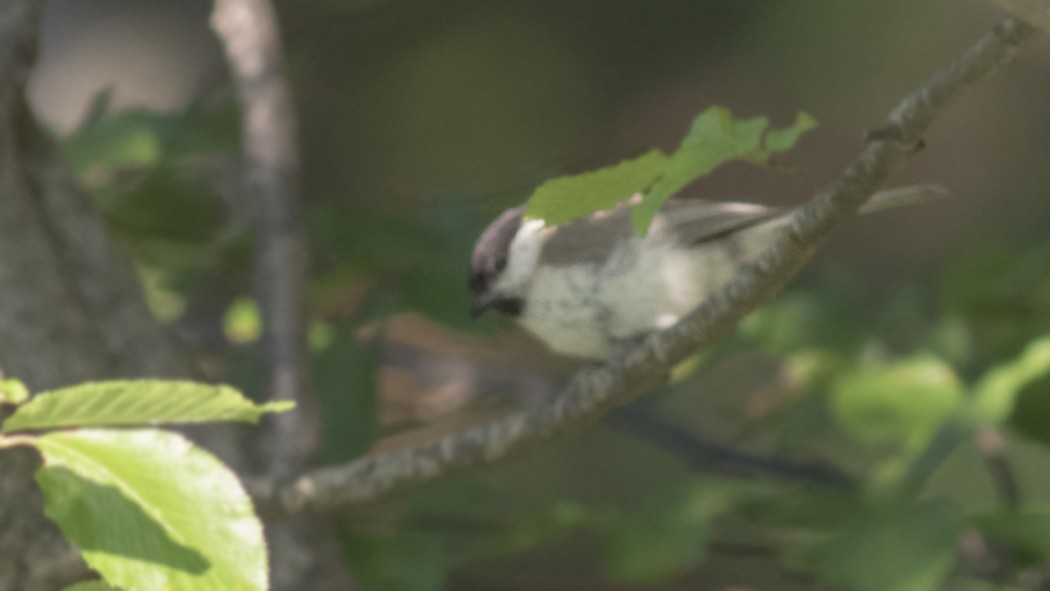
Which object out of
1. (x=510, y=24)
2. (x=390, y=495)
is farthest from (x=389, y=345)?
(x=510, y=24)

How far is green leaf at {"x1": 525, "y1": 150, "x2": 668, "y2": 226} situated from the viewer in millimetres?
1045

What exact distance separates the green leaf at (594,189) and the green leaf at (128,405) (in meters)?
0.28

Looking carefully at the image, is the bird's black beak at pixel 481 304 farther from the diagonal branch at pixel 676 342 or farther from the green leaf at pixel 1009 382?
the green leaf at pixel 1009 382

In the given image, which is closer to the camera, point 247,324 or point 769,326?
point 769,326

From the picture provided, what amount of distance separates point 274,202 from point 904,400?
1136 mm

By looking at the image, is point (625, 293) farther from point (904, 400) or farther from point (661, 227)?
point (904, 400)

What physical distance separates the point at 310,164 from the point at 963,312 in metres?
1.83

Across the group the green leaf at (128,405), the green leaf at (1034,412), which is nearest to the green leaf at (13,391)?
the green leaf at (128,405)

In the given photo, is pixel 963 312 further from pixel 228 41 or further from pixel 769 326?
pixel 228 41

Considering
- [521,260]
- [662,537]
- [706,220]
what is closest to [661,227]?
[706,220]

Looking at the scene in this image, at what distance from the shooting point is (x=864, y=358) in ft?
7.89

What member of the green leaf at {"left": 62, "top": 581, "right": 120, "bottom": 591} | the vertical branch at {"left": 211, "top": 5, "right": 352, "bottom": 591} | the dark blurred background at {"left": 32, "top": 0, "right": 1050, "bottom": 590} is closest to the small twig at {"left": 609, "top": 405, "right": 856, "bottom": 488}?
the dark blurred background at {"left": 32, "top": 0, "right": 1050, "bottom": 590}

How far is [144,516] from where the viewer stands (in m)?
0.99

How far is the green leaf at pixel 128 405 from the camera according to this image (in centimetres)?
98
